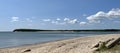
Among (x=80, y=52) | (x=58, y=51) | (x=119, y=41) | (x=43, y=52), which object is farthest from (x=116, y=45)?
(x=43, y=52)

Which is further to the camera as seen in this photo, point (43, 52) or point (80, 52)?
point (43, 52)

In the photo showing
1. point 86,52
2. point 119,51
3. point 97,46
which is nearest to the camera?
point 119,51

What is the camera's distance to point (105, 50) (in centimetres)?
1592

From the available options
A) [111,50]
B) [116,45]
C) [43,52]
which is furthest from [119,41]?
[43,52]

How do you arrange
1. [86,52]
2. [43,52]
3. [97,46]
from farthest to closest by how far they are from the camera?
1. [43,52]
2. [97,46]
3. [86,52]

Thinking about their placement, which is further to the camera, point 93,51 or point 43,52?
point 43,52

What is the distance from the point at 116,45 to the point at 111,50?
4.69 feet

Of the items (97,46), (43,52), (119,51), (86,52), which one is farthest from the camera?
(43,52)

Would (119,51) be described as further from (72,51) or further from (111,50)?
(72,51)

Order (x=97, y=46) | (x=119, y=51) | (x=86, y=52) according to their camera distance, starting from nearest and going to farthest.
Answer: (x=119, y=51), (x=86, y=52), (x=97, y=46)

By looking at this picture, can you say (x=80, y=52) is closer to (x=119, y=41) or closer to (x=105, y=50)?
(x=105, y=50)

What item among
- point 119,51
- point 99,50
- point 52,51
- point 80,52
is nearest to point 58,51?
point 52,51

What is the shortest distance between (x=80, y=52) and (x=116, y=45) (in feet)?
7.97

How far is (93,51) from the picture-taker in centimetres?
1616
